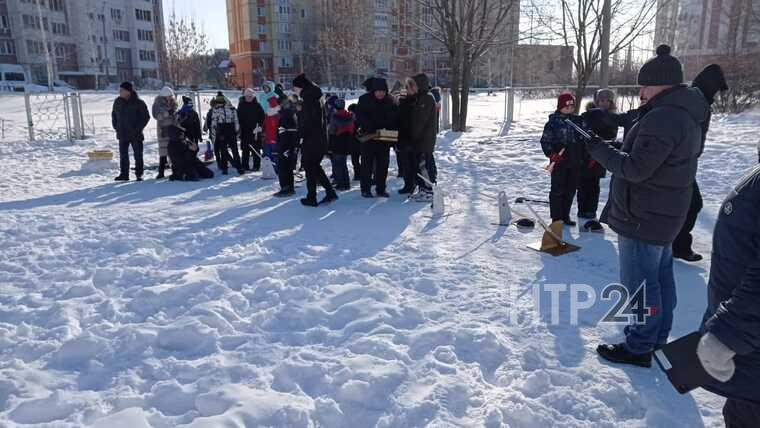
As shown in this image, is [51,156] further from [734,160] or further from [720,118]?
[720,118]

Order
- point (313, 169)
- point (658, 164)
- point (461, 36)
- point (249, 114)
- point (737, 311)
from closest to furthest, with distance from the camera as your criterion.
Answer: point (737, 311)
point (658, 164)
point (313, 169)
point (249, 114)
point (461, 36)

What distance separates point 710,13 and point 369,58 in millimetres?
40135

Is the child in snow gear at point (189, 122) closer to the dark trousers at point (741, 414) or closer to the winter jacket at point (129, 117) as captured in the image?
the winter jacket at point (129, 117)

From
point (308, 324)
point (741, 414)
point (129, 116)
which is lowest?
point (308, 324)

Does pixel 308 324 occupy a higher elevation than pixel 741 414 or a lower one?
lower

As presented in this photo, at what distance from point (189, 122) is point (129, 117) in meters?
1.12

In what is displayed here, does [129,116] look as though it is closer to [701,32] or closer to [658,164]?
[658,164]

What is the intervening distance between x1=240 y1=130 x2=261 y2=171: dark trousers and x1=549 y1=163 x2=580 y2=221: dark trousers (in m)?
6.66

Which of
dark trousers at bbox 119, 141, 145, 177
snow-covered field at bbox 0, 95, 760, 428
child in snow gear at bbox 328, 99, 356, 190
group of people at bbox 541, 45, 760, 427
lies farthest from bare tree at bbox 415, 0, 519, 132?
group of people at bbox 541, 45, 760, 427

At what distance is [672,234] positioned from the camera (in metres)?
3.11

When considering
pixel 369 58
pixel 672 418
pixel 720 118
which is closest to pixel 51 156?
pixel 672 418

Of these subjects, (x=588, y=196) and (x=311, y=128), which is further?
(x=311, y=128)

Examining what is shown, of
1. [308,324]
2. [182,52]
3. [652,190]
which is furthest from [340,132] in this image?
[182,52]

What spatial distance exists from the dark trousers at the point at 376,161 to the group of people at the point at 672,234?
4.67 m
